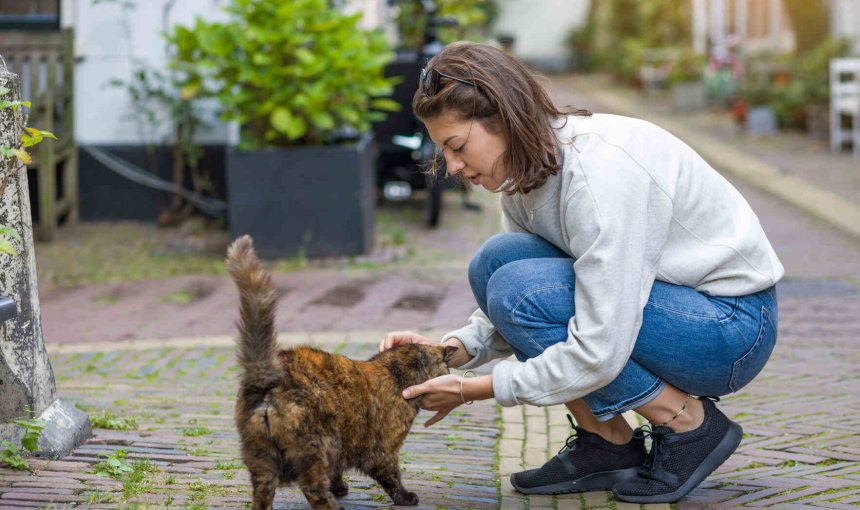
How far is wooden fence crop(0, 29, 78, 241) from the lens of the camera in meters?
8.17

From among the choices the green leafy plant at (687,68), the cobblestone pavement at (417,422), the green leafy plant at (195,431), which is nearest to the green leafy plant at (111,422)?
the cobblestone pavement at (417,422)

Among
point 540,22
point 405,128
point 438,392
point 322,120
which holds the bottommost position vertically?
point 438,392

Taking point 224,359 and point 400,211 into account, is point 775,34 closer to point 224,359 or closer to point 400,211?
point 400,211

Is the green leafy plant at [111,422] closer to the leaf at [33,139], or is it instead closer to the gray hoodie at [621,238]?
the leaf at [33,139]

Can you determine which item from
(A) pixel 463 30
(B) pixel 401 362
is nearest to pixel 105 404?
(B) pixel 401 362

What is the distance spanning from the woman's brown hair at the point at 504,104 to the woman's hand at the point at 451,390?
555 millimetres

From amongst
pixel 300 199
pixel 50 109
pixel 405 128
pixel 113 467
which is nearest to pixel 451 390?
pixel 113 467

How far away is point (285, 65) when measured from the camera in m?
7.27

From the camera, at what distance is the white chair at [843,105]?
43.0 ft

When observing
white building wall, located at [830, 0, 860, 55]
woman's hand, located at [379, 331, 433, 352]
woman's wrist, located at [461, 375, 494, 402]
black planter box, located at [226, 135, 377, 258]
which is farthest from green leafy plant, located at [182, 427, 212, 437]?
white building wall, located at [830, 0, 860, 55]

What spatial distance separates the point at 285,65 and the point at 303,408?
4.79 m

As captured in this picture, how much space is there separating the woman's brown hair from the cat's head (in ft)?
1.91

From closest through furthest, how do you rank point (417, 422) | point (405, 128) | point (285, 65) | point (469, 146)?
point (469, 146) < point (417, 422) < point (285, 65) < point (405, 128)

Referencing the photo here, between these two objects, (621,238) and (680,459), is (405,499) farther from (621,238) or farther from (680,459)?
(621,238)
